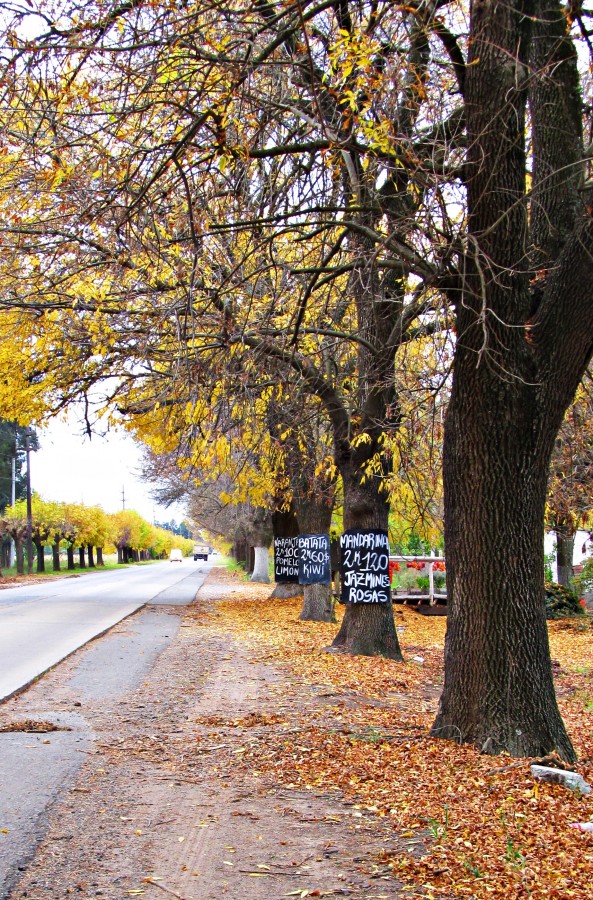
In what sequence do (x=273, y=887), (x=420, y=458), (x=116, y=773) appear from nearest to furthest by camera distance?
(x=273, y=887) → (x=116, y=773) → (x=420, y=458)

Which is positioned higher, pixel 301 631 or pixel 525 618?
pixel 525 618

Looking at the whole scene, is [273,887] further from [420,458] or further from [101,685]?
[420,458]

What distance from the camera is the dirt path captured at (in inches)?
171

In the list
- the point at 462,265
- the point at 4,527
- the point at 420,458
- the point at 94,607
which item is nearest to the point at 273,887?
the point at 462,265

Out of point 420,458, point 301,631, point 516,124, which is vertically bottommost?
point 301,631

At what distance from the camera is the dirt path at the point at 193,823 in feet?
14.3

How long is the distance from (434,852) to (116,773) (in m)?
2.66

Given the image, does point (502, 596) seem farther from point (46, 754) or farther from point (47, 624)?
point (47, 624)

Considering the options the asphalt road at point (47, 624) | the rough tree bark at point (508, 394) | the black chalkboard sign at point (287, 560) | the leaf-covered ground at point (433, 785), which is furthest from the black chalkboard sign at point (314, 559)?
the rough tree bark at point (508, 394)

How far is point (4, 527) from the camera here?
5641 cm

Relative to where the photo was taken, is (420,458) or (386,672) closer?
(386,672)

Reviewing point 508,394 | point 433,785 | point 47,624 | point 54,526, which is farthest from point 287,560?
point 54,526

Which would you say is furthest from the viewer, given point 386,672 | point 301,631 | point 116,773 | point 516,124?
point 301,631

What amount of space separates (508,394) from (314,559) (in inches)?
497
